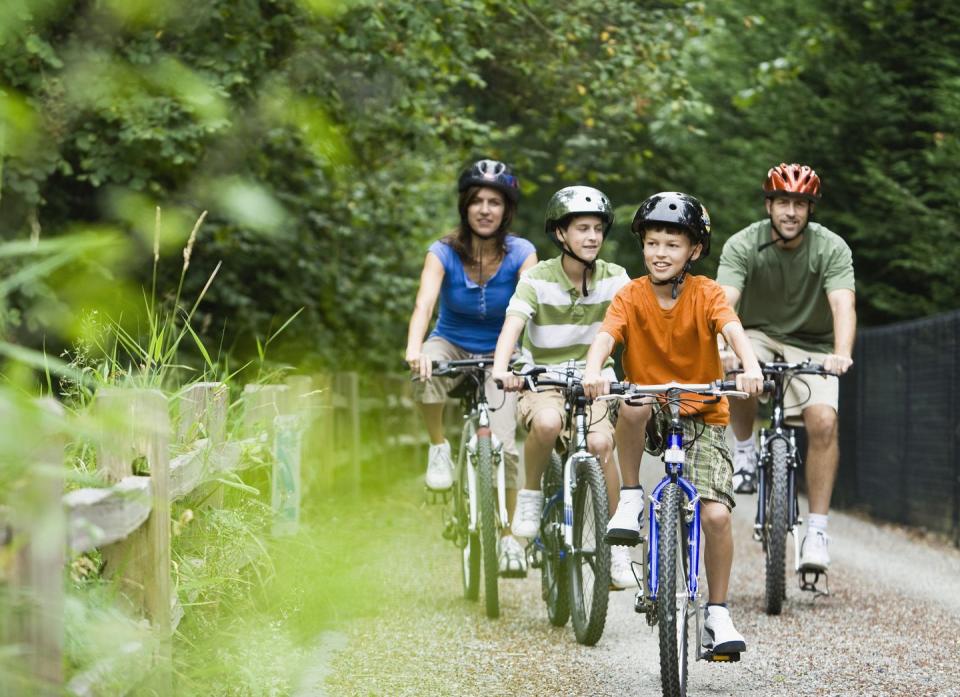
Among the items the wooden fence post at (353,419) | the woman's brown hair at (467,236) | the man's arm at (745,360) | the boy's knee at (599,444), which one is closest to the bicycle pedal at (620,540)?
the man's arm at (745,360)

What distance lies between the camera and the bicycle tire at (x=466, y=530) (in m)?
7.61

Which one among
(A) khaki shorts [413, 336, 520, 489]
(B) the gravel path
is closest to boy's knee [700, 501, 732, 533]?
(B) the gravel path

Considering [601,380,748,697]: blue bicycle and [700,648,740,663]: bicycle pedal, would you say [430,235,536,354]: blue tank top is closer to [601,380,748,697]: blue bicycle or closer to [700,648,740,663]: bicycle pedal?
[601,380,748,697]: blue bicycle

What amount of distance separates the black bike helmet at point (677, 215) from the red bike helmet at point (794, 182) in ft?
6.72

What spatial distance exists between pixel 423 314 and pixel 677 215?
7.26 feet

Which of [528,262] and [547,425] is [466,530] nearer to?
[547,425]

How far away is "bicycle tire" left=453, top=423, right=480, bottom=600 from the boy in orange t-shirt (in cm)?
189

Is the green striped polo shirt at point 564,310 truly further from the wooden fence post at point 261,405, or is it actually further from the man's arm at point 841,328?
the wooden fence post at point 261,405

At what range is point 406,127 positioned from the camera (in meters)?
12.7

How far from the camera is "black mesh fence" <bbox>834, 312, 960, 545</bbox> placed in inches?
458

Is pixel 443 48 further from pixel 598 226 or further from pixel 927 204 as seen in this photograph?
pixel 927 204

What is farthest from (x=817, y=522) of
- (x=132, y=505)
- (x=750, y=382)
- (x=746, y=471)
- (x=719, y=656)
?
(x=132, y=505)

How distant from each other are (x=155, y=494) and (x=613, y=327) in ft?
6.86

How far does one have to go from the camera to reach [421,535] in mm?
11211
